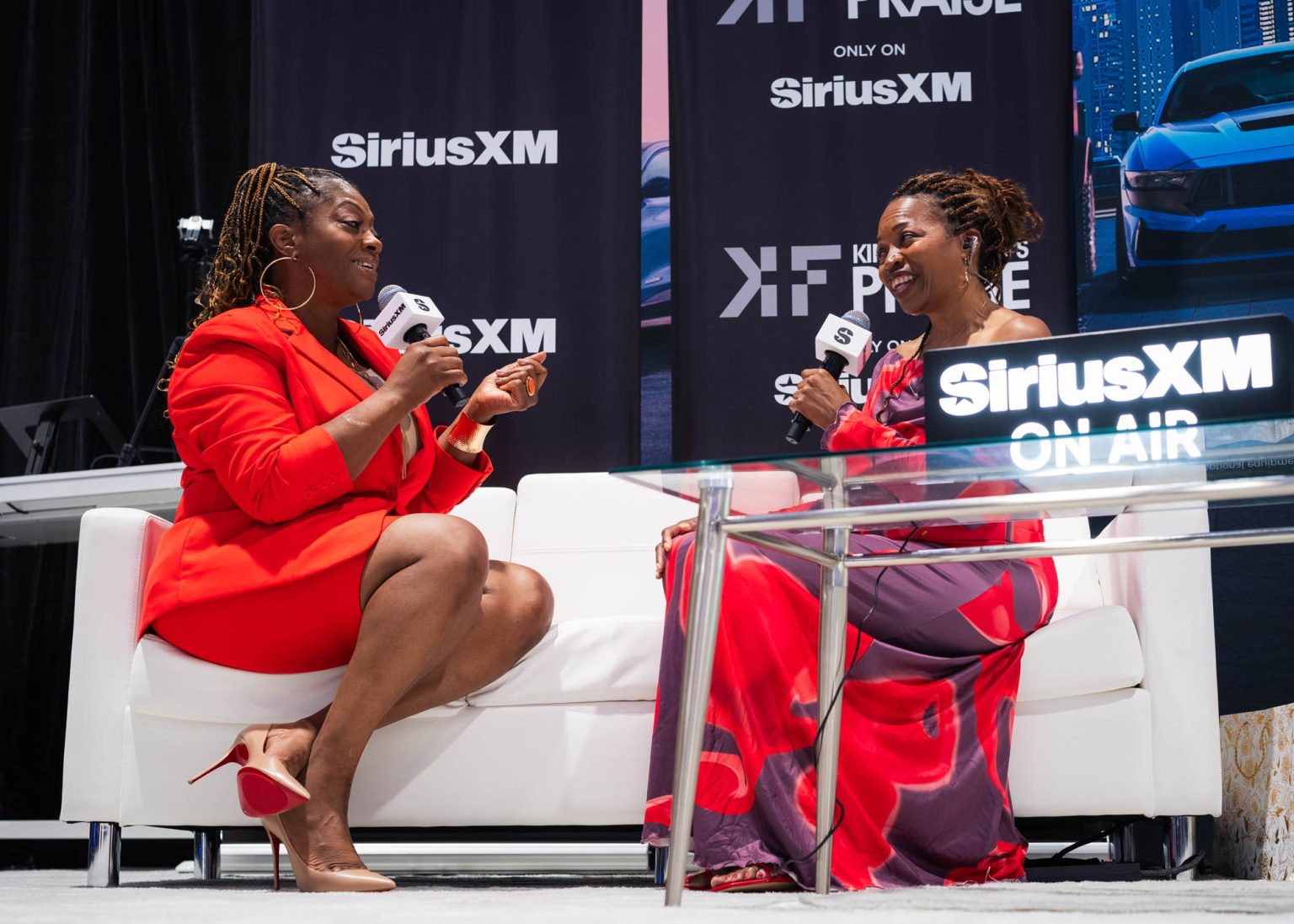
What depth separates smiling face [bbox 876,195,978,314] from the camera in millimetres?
2584

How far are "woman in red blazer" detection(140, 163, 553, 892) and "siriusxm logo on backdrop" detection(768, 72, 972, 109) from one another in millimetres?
1477

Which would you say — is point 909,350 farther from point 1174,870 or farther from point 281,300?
point 281,300

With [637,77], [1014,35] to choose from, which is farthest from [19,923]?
[1014,35]

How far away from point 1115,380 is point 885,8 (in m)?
2.19

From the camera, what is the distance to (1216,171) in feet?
11.6

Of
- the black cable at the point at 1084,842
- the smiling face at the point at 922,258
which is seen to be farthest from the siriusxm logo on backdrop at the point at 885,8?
the black cable at the point at 1084,842

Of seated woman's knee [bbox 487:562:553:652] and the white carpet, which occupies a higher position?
seated woman's knee [bbox 487:562:553:652]

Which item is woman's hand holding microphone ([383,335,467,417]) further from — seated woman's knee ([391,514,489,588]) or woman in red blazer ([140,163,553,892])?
seated woman's knee ([391,514,489,588])

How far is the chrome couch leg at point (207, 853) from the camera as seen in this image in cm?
254

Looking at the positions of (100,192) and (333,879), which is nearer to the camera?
(333,879)

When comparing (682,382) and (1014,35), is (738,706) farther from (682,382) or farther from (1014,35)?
(1014,35)

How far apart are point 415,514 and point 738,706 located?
0.58 metres

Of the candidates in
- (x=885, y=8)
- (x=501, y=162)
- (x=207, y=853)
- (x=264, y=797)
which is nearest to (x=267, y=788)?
(x=264, y=797)

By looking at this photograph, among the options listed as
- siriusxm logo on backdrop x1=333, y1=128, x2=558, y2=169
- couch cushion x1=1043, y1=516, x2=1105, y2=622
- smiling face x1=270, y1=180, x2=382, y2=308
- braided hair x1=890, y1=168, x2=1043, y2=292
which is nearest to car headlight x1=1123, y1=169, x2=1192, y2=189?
braided hair x1=890, y1=168, x2=1043, y2=292
